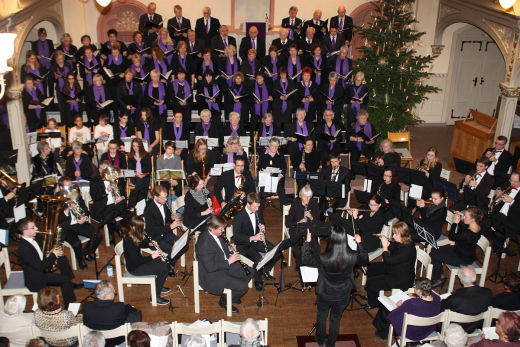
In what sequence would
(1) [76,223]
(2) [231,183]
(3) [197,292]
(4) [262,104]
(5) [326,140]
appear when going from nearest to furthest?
(3) [197,292], (1) [76,223], (2) [231,183], (5) [326,140], (4) [262,104]

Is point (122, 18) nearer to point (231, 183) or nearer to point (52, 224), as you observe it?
point (231, 183)

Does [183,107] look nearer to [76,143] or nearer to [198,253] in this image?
[76,143]

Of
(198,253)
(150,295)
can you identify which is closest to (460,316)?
(198,253)

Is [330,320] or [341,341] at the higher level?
[330,320]

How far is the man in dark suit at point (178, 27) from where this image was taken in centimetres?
1278

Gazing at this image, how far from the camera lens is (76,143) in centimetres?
865

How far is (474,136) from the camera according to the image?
11508mm

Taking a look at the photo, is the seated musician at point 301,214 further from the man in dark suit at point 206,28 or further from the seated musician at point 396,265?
the man in dark suit at point 206,28

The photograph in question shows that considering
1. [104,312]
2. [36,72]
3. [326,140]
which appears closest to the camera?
[104,312]

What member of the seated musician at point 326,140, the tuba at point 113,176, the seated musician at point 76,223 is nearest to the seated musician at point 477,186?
the seated musician at point 326,140

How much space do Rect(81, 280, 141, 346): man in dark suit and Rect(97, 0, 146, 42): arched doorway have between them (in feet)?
36.2

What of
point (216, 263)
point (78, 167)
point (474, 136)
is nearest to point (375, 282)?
point (216, 263)

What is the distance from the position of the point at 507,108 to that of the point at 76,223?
9.49m

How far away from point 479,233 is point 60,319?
5523mm
